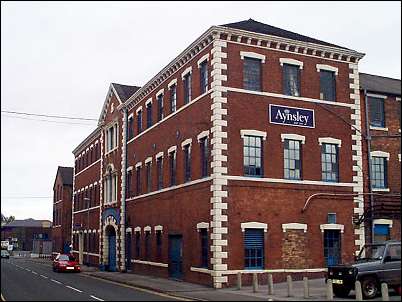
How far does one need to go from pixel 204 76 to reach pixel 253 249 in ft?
29.6

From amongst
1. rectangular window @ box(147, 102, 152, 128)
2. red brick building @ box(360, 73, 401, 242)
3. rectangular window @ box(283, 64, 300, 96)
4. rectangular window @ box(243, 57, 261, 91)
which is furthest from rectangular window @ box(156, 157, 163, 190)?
red brick building @ box(360, 73, 401, 242)

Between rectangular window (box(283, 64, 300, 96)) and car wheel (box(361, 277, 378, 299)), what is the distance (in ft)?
37.1

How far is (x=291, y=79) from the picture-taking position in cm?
2844

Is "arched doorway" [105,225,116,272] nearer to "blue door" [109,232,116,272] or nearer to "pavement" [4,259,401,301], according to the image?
"blue door" [109,232,116,272]

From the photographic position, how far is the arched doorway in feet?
140

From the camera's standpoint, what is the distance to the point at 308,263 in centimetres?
2683

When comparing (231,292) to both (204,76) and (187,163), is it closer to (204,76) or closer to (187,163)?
(187,163)

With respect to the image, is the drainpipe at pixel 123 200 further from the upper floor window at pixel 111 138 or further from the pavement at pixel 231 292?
the pavement at pixel 231 292

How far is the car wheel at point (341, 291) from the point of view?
20.4 meters

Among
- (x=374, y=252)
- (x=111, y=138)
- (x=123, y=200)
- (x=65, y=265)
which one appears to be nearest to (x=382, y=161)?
(x=374, y=252)

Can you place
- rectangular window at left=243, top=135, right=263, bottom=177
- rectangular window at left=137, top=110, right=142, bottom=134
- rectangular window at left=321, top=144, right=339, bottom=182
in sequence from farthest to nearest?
1. rectangular window at left=137, top=110, right=142, bottom=134
2. rectangular window at left=321, top=144, right=339, bottom=182
3. rectangular window at left=243, top=135, right=263, bottom=177

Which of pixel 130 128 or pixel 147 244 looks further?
pixel 130 128

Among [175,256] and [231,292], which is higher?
[175,256]

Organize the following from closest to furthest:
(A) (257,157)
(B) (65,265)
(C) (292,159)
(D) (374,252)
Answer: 1. (D) (374,252)
2. (A) (257,157)
3. (C) (292,159)
4. (B) (65,265)
